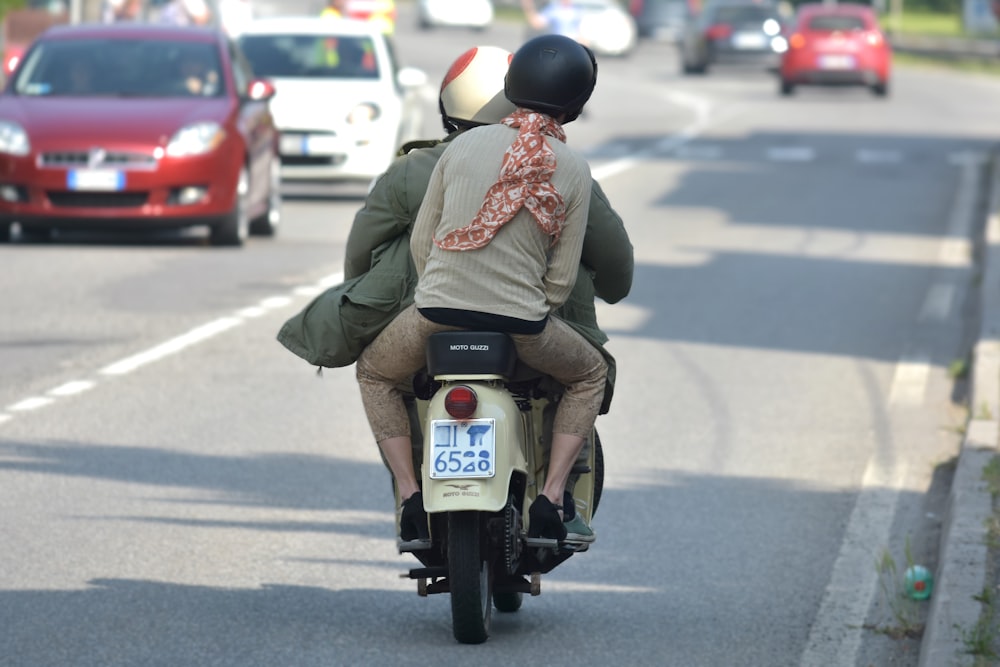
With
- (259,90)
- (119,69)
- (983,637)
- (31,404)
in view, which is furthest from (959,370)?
(119,69)

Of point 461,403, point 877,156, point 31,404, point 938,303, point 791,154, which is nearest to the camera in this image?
point 461,403

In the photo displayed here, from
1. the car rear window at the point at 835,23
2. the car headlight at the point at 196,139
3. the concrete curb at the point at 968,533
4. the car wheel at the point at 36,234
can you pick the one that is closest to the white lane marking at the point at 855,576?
the concrete curb at the point at 968,533

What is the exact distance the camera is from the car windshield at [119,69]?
16.9 meters

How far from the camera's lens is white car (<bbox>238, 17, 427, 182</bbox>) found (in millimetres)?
20422

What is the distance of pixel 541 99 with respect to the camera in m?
5.68

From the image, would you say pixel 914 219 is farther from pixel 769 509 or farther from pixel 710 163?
pixel 769 509

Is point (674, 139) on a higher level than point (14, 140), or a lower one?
lower

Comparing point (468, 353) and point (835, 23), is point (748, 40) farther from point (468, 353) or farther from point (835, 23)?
point (468, 353)

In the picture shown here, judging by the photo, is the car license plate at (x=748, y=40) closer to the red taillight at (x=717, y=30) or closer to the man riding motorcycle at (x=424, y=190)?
the red taillight at (x=717, y=30)

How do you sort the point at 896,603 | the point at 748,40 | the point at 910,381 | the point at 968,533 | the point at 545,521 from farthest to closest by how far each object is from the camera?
the point at 748,40 → the point at 910,381 → the point at 968,533 → the point at 896,603 → the point at 545,521

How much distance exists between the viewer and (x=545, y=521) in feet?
19.0

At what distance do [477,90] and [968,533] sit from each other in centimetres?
231

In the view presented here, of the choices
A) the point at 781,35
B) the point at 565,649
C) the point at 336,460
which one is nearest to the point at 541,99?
the point at 565,649

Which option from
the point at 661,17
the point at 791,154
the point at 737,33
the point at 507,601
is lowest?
the point at 661,17
